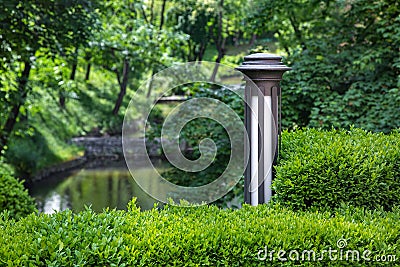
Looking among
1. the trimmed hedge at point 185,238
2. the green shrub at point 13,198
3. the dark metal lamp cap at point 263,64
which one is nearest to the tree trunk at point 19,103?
the green shrub at point 13,198

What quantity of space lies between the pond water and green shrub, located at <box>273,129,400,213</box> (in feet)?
19.5

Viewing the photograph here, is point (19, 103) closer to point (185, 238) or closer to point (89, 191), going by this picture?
point (89, 191)

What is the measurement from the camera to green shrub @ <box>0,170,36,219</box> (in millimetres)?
4324

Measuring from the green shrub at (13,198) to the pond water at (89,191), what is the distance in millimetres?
4287

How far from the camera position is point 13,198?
14.5 feet

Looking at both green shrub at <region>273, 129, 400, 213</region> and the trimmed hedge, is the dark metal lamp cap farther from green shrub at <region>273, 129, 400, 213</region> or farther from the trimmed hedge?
the trimmed hedge

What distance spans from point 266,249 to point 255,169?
1007mm

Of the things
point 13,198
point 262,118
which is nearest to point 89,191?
point 13,198

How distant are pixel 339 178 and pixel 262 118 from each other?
0.61 m

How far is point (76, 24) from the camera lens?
652cm

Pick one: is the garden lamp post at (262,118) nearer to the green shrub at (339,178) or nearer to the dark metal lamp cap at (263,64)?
the dark metal lamp cap at (263,64)

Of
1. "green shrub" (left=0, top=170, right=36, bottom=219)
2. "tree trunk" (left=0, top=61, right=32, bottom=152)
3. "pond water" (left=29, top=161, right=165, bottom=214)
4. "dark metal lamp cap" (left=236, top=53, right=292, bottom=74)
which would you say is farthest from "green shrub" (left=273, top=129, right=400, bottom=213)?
"pond water" (left=29, top=161, right=165, bottom=214)

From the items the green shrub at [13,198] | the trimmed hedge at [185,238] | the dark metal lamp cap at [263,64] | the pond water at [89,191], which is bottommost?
the pond water at [89,191]

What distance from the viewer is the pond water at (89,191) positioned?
966 centimetres
